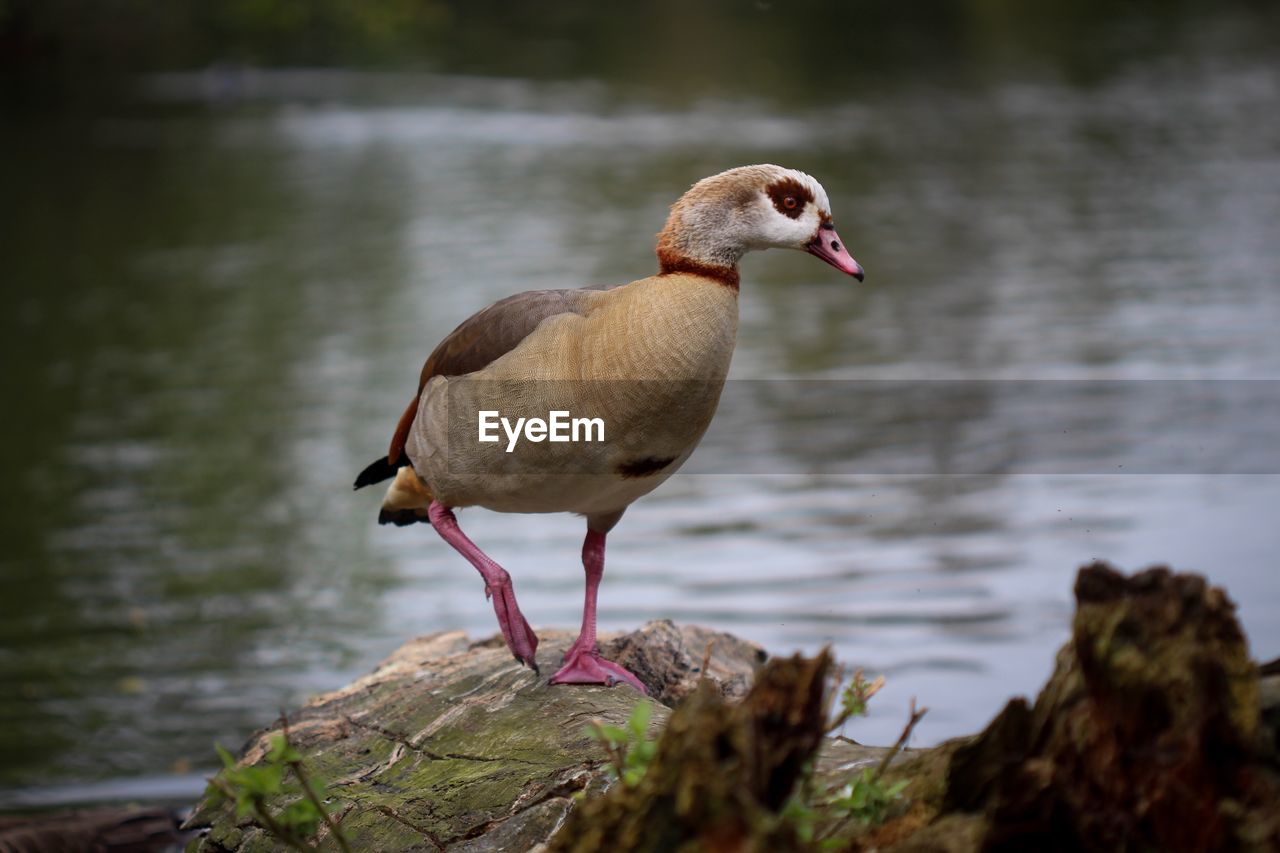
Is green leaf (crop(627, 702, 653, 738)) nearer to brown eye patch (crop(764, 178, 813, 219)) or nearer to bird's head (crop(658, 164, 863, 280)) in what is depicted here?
bird's head (crop(658, 164, 863, 280))

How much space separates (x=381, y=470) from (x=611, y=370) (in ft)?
5.64

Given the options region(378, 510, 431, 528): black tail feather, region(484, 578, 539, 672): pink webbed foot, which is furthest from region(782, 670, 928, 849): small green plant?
region(378, 510, 431, 528): black tail feather

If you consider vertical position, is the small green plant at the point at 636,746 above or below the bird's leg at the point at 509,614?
above

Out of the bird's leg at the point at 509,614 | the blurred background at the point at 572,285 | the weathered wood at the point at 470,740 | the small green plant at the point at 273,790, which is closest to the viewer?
the small green plant at the point at 273,790

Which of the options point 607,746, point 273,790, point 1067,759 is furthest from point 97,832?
point 1067,759

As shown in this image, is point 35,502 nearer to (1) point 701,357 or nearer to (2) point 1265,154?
(1) point 701,357

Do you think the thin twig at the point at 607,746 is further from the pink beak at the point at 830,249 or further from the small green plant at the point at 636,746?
the pink beak at the point at 830,249

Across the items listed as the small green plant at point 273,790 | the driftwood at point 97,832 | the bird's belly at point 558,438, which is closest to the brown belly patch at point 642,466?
the bird's belly at point 558,438

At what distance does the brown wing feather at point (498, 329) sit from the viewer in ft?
16.9

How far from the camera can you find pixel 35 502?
1256 cm

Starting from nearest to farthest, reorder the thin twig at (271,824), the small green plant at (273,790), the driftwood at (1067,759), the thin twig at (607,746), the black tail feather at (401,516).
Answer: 1. the driftwood at (1067,759)
2. the thin twig at (607,746)
3. the small green plant at (273,790)
4. the thin twig at (271,824)
5. the black tail feather at (401,516)

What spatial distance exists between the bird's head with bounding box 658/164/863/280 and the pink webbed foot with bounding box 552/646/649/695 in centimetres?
147

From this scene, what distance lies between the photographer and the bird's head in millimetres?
4816

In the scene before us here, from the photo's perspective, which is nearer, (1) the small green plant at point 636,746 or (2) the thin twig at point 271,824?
(1) the small green plant at point 636,746
